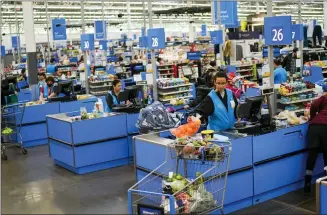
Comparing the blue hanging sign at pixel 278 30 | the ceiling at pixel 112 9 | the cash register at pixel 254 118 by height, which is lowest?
the cash register at pixel 254 118

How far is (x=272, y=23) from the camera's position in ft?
22.6

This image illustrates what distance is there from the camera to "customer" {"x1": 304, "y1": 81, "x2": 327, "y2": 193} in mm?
5957

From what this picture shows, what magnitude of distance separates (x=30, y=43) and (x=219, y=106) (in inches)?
367

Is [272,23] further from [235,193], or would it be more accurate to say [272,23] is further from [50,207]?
[50,207]

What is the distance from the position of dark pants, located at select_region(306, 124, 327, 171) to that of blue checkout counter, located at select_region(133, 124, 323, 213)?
168 millimetres

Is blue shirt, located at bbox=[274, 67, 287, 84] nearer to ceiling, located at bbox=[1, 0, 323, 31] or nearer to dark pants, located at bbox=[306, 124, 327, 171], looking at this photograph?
dark pants, located at bbox=[306, 124, 327, 171]

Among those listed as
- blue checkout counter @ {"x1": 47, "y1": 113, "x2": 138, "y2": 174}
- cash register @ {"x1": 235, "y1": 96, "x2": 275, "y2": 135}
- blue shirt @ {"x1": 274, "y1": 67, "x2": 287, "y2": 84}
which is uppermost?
blue shirt @ {"x1": 274, "y1": 67, "x2": 287, "y2": 84}

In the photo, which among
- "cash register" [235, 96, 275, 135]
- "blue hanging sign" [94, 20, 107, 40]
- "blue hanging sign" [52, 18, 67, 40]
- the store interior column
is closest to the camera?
"cash register" [235, 96, 275, 135]

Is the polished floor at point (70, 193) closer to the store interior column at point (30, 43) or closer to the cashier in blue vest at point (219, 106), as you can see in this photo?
the cashier in blue vest at point (219, 106)

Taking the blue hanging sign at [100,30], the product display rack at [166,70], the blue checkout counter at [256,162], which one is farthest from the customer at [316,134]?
the blue hanging sign at [100,30]

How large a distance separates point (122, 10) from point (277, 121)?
30.5 m

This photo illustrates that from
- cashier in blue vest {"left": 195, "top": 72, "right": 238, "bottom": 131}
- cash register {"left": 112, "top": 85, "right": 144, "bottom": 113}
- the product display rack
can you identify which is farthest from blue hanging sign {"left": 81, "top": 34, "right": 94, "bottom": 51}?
cashier in blue vest {"left": 195, "top": 72, "right": 238, "bottom": 131}

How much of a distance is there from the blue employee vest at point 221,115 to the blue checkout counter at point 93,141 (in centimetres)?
233

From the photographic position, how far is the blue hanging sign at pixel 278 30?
22.2 feet
